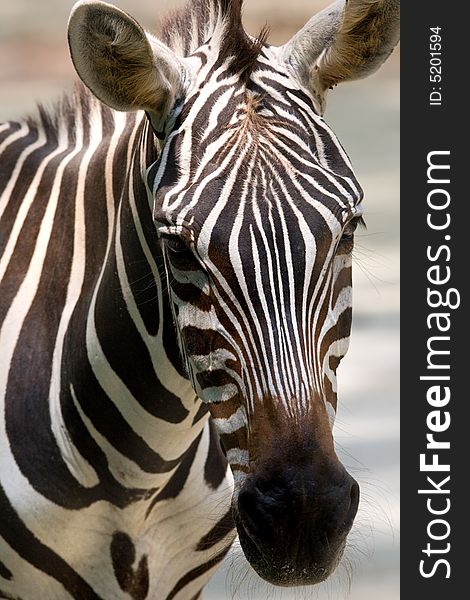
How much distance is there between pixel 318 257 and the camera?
3549 mm

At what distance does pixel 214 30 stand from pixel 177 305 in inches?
40.3

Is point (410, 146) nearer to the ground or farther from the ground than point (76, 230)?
farther from the ground

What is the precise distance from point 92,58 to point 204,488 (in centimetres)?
177

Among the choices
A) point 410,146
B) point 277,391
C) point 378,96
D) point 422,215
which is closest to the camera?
point 277,391

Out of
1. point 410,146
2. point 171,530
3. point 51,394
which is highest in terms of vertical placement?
Result: point 410,146

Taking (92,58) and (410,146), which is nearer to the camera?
(92,58)

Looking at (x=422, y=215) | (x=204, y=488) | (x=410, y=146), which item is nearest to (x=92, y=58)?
(x=204, y=488)

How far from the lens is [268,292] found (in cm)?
348

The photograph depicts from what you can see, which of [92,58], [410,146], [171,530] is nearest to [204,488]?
[171,530]

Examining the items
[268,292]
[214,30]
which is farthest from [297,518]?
[214,30]

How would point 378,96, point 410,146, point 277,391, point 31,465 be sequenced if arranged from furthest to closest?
point 378,96 → point 410,146 → point 31,465 → point 277,391

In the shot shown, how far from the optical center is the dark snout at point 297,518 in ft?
10.8

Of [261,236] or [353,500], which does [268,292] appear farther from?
[353,500]

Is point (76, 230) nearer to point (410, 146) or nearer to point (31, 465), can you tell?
point (31, 465)
